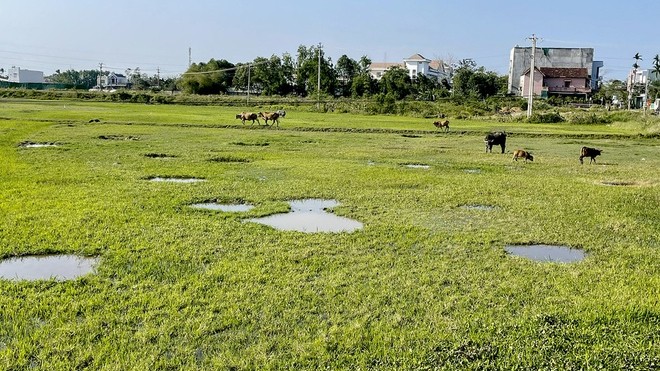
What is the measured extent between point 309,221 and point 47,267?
4564 mm

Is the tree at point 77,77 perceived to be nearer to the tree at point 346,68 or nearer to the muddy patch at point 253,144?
the tree at point 346,68

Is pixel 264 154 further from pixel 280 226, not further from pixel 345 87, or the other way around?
pixel 345 87

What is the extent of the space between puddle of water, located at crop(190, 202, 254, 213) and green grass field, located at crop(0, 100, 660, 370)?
0.31 m

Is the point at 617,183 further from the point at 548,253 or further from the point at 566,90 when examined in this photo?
the point at 566,90

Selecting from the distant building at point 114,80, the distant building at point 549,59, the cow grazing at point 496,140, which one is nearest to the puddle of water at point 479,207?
the cow grazing at point 496,140

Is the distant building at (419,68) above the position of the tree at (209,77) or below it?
above

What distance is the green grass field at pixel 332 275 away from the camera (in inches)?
201

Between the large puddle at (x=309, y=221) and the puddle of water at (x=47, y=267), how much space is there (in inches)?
130

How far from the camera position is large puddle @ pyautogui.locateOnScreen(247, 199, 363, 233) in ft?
32.3

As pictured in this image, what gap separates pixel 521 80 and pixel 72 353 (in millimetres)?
106818

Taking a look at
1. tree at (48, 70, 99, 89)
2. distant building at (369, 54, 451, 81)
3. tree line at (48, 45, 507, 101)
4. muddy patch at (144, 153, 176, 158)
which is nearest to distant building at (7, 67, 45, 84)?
tree at (48, 70, 99, 89)

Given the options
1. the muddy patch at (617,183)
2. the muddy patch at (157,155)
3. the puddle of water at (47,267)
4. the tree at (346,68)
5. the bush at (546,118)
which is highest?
the tree at (346,68)

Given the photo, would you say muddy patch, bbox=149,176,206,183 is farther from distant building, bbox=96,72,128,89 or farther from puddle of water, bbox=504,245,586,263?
distant building, bbox=96,72,128,89

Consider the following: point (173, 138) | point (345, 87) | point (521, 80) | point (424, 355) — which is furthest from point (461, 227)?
point (521, 80)
